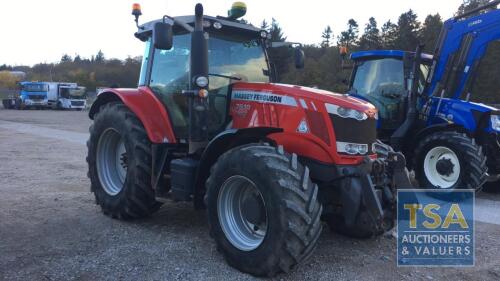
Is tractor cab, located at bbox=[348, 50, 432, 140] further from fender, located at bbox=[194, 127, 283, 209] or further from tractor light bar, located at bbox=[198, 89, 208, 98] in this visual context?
tractor light bar, located at bbox=[198, 89, 208, 98]

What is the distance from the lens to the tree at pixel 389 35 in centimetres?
4401

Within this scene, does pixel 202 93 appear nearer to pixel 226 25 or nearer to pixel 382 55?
pixel 226 25

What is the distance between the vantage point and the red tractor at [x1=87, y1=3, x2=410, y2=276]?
3.83 metres

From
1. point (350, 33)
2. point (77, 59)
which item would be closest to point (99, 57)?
point (77, 59)

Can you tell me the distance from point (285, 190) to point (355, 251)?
1.42 meters

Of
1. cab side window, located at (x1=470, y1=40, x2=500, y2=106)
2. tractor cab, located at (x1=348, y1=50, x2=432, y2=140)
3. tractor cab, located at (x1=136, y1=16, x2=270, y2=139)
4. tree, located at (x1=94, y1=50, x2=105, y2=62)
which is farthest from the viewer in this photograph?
tree, located at (x1=94, y1=50, x2=105, y2=62)

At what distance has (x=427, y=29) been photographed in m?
40.4

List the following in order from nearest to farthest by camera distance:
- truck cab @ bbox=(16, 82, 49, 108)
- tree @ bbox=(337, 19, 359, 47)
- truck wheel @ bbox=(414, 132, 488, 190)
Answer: truck wheel @ bbox=(414, 132, 488, 190) → truck cab @ bbox=(16, 82, 49, 108) → tree @ bbox=(337, 19, 359, 47)

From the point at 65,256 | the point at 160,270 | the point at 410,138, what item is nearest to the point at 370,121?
the point at 160,270

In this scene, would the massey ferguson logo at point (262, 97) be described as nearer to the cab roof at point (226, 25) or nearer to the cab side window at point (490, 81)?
the cab roof at point (226, 25)

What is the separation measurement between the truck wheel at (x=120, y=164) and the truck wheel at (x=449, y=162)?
4397mm

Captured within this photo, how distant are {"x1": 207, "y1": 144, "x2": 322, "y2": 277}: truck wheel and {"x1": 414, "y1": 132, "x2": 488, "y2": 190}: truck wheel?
411 centimetres

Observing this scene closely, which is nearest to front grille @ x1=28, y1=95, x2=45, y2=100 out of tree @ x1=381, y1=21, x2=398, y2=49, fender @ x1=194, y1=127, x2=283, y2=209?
tree @ x1=381, y1=21, x2=398, y2=49

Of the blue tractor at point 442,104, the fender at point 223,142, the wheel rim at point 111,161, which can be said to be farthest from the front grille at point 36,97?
the fender at point 223,142
